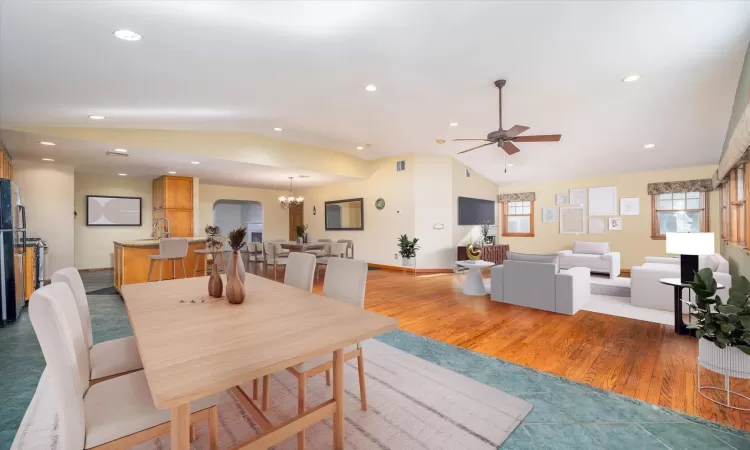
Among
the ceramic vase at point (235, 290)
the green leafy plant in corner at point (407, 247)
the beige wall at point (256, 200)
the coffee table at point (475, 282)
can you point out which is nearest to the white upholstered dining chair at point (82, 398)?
the ceramic vase at point (235, 290)

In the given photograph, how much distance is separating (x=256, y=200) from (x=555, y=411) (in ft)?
32.6

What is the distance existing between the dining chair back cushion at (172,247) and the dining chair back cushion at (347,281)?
11.6 feet

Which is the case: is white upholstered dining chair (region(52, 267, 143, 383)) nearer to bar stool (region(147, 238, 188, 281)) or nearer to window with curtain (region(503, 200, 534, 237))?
bar stool (region(147, 238, 188, 281))

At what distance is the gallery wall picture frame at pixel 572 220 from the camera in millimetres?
8141

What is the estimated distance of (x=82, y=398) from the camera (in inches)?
44.3

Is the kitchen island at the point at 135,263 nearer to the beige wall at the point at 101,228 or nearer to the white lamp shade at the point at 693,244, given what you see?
the beige wall at the point at 101,228

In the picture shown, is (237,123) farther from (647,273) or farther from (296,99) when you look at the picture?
(647,273)

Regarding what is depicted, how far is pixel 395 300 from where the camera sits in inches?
189

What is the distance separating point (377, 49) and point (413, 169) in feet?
15.0

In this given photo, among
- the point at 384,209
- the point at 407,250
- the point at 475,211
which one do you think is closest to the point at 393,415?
the point at 407,250

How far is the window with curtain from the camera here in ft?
29.6

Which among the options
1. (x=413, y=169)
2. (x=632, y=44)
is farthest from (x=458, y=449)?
(x=413, y=169)

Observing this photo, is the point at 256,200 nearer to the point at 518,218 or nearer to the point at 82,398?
the point at 518,218

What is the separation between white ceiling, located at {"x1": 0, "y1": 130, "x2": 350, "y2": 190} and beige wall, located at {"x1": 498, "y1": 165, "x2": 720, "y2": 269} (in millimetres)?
5511
